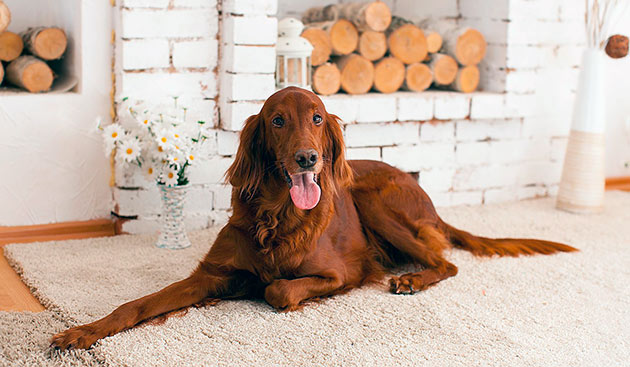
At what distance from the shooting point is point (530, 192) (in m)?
3.67

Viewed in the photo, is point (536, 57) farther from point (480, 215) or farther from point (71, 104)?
point (71, 104)

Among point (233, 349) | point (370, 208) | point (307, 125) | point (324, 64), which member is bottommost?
point (233, 349)

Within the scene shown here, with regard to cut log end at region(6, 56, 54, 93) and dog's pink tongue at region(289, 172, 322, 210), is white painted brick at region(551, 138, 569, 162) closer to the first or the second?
dog's pink tongue at region(289, 172, 322, 210)

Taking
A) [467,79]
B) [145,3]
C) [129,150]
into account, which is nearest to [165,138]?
[129,150]

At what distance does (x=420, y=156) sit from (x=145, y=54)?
1380 mm

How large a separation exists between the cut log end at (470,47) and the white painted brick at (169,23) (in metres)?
1.25

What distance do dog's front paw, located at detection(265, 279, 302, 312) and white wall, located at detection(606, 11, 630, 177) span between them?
2619 millimetres

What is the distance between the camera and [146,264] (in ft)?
8.11

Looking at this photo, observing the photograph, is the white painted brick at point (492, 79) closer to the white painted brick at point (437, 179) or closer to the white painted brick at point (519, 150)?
the white painted brick at point (519, 150)

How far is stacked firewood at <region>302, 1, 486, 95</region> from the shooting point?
3.16 metres

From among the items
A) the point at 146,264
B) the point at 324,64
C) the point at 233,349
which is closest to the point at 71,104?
the point at 146,264

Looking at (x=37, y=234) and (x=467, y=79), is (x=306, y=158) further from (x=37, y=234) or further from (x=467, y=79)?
(x=467, y=79)

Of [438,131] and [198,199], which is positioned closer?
[198,199]

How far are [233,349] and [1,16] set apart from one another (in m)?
1.75
